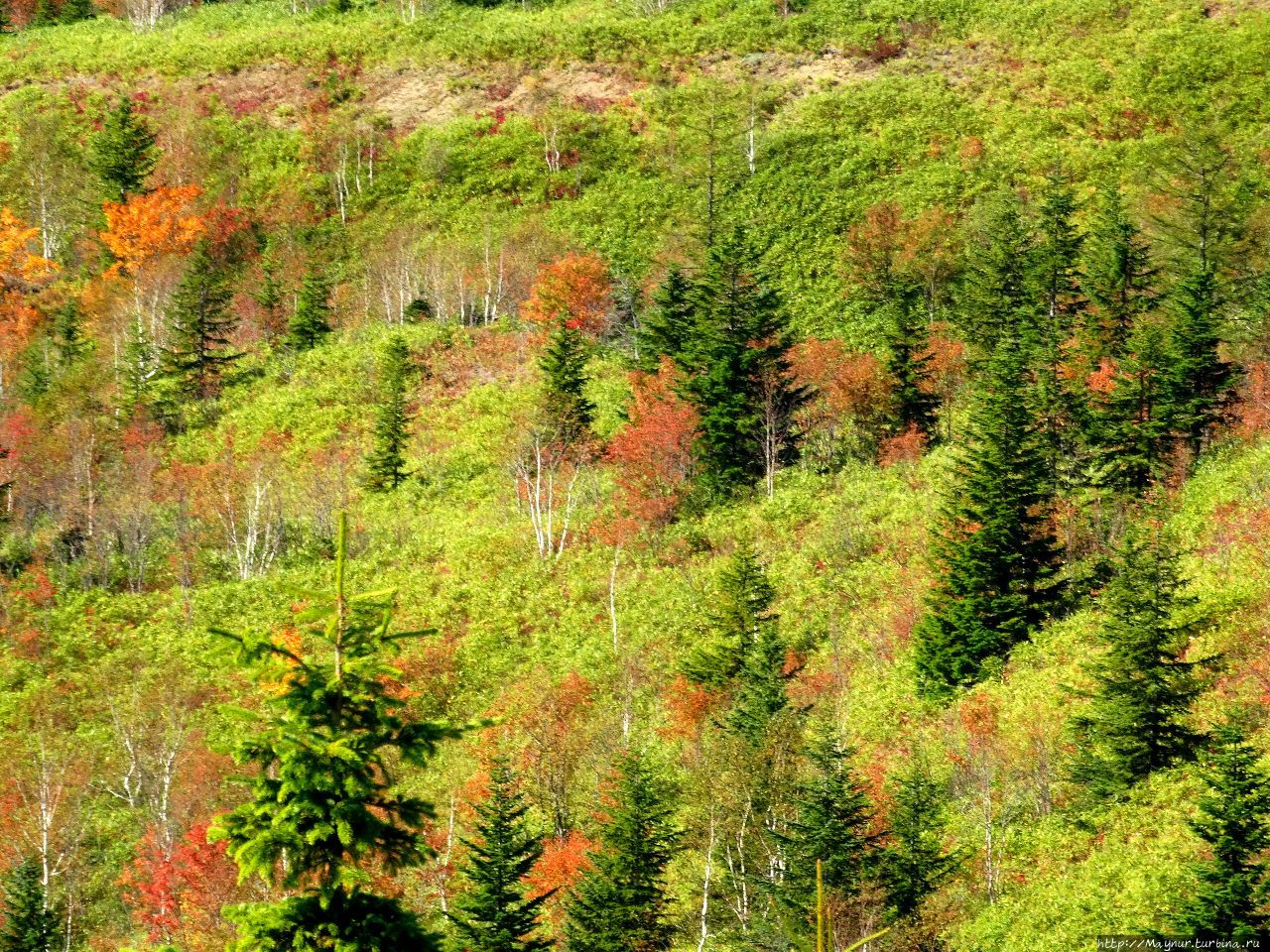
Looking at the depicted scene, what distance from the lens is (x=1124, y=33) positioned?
305 feet

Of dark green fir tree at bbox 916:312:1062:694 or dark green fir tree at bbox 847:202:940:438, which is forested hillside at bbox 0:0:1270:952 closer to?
dark green fir tree at bbox 916:312:1062:694

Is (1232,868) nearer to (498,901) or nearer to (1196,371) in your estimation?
(498,901)

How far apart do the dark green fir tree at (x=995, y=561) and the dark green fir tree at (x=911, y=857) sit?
39.1ft

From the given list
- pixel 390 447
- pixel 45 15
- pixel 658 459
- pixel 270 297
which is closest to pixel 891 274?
pixel 658 459

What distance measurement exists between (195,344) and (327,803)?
71.1 m

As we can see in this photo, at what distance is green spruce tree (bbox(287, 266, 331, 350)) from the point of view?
3113 inches

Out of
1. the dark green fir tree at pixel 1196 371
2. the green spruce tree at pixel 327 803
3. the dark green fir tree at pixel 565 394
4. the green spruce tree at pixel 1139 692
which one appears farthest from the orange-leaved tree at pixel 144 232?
the green spruce tree at pixel 327 803

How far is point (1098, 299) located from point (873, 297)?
66.1 feet

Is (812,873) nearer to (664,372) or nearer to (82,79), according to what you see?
(664,372)

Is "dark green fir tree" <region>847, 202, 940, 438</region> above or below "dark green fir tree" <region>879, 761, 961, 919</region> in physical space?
above

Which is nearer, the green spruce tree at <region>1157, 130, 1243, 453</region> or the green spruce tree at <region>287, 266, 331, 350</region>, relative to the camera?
the green spruce tree at <region>1157, 130, 1243, 453</region>

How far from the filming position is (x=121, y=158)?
92.8m

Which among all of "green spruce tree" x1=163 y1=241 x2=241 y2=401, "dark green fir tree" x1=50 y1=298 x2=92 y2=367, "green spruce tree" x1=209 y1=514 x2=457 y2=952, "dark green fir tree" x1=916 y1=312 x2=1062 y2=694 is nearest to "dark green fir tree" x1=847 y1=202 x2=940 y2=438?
"dark green fir tree" x1=916 y1=312 x2=1062 y2=694

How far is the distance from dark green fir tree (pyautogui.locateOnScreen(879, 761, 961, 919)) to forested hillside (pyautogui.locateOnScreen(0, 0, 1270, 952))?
145 millimetres
